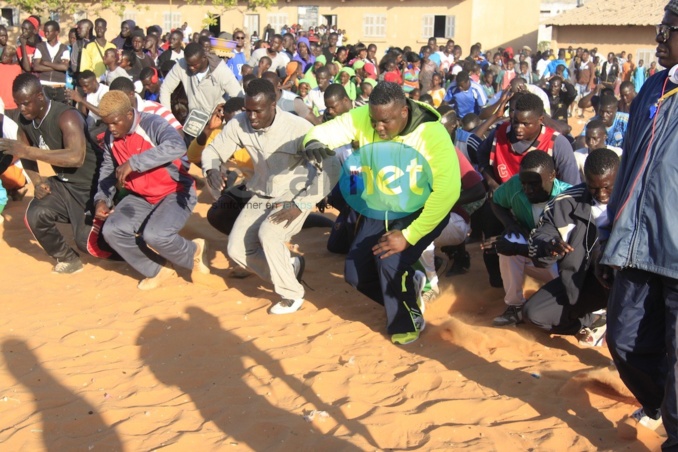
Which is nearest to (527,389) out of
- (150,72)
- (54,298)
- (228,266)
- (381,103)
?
(381,103)

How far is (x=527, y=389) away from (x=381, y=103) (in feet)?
6.86

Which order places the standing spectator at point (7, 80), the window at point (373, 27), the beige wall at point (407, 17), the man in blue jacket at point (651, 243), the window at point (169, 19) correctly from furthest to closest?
the window at point (373, 27)
the window at point (169, 19)
the beige wall at point (407, 17)
the standing spectator at point (7, 80)
the man in blue jacket at point (651, 243)

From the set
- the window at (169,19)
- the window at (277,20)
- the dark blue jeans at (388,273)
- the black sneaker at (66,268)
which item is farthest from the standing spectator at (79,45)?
the window at (277,20)

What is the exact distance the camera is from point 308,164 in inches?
248

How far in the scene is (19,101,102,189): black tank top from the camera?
704cm

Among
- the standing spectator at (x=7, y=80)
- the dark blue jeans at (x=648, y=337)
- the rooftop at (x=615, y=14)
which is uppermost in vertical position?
the rooftop at (x=615, y=14)

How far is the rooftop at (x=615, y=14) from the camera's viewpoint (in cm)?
2891

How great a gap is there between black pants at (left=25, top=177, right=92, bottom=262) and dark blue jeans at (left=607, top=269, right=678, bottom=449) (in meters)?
5.08

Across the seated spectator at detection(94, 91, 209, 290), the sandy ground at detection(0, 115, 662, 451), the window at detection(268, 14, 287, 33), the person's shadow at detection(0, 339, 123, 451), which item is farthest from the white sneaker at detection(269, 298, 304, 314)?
the window at detection(268, 14, 287, 33)

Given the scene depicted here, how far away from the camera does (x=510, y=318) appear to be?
5.69 metres

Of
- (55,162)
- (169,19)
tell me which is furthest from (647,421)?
(169,19)

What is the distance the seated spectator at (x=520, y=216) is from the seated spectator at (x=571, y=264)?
1.00 ft

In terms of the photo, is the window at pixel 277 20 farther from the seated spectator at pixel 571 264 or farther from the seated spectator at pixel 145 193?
the seated spectator at pixel 571 264

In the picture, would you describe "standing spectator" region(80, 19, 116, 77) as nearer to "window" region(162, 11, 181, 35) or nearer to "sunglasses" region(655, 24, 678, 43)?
"sunglasses" region(655, 24, 678, 43)
